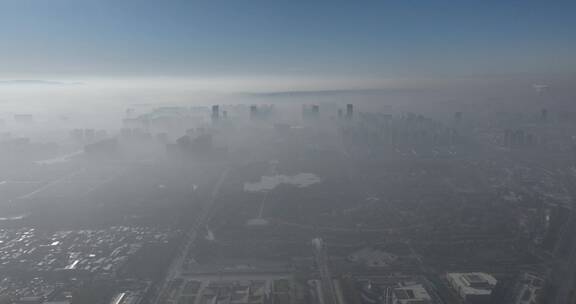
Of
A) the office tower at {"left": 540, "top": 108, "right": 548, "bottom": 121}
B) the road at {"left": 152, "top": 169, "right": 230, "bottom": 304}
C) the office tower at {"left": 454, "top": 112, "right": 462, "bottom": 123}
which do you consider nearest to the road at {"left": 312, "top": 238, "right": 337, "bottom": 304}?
the road at {"left": 152, "top": 169, "right": 230, "bottom": 304}

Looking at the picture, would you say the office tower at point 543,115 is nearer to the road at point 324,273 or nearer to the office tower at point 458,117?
the office tower at point 458,117

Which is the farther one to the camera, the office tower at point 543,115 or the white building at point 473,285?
the office tower at point 543,115

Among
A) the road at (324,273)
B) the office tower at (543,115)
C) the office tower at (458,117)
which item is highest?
the office tower at (543,115)

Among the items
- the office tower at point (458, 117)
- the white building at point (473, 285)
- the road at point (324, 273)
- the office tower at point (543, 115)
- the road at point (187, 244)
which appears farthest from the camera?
the office tower at point (458, 117)

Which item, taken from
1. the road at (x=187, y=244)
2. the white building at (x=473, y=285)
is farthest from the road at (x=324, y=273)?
the road at (x=187, y=244)

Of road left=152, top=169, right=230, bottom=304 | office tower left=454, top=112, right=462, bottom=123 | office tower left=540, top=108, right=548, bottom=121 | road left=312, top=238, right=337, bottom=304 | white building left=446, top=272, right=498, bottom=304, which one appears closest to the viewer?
white building left=446, top=272, right=498, bottom=304

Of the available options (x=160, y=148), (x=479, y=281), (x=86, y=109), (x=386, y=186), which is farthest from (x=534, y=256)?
(x=86, y=109)

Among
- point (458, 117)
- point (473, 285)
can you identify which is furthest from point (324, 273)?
point (458, 117)

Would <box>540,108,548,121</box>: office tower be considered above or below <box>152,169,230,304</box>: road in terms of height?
above

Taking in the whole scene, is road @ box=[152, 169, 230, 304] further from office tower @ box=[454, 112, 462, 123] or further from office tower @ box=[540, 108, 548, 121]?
office tower @ box=[454, 112, 462, 123]
